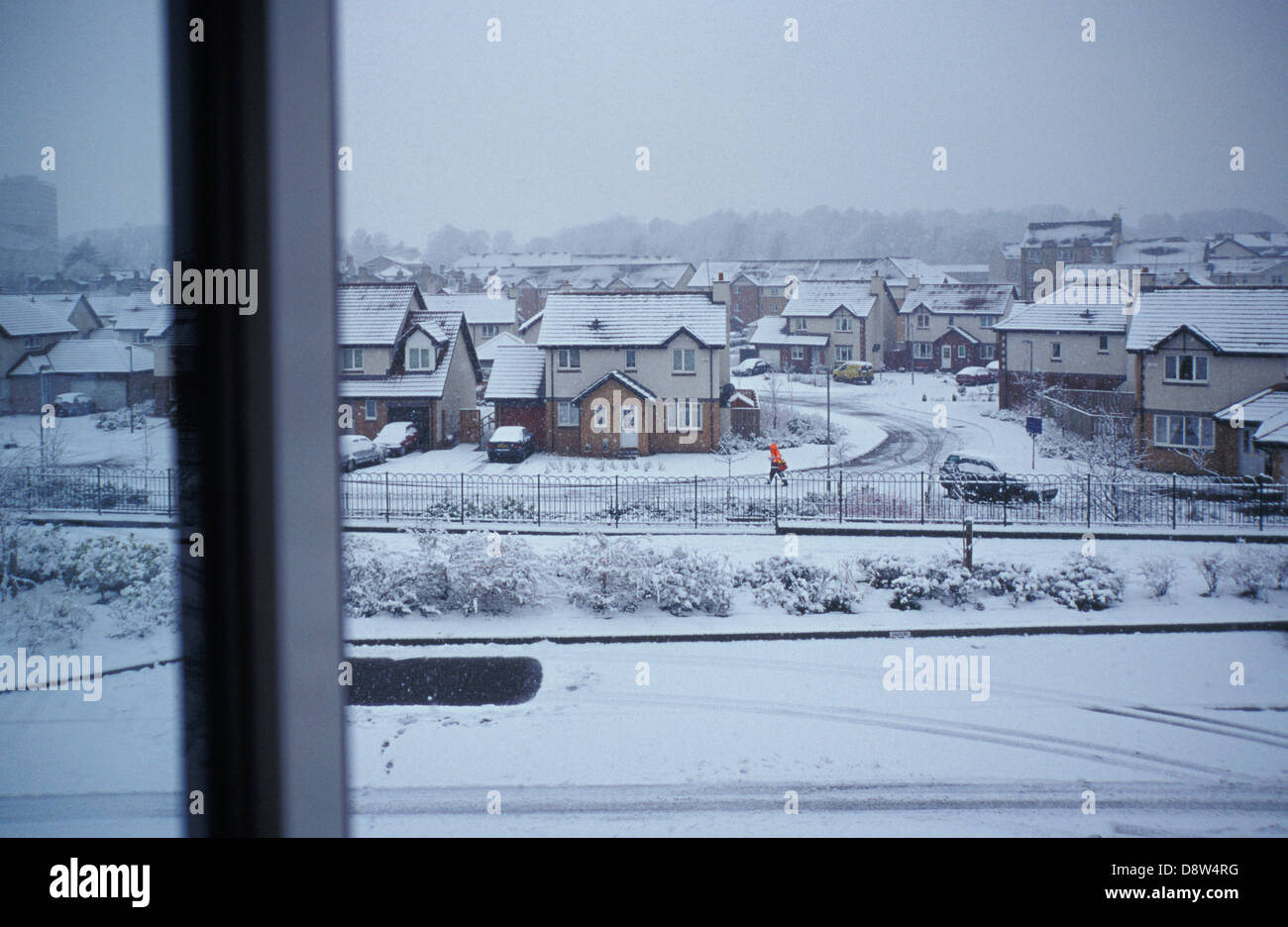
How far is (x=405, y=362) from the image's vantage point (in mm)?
2805

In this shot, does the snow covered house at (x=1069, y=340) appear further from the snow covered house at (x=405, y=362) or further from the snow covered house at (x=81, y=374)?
the snow covered house at (x=81, y=374)

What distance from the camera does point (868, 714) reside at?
8.47 ft

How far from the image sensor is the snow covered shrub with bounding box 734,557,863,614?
3115mm

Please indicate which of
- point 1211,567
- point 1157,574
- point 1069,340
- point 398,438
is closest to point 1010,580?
point 1157,574

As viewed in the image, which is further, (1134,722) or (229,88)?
(1134,722)

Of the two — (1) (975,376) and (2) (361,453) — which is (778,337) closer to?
(1) (975,376)

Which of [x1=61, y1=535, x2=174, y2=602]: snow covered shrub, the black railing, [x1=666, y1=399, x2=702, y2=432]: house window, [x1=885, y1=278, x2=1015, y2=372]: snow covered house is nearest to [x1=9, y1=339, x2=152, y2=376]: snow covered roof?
[x1=61, y1=535, x2=174, y2=602]: snow covered shrub

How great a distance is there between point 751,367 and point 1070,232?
4.03 ft

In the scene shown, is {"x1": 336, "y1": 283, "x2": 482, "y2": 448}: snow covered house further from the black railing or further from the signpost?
the signpost

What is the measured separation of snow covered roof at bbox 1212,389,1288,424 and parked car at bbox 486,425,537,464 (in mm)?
2422

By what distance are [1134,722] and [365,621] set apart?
242 cm

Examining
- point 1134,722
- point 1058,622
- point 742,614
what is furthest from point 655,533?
point 1134,722
